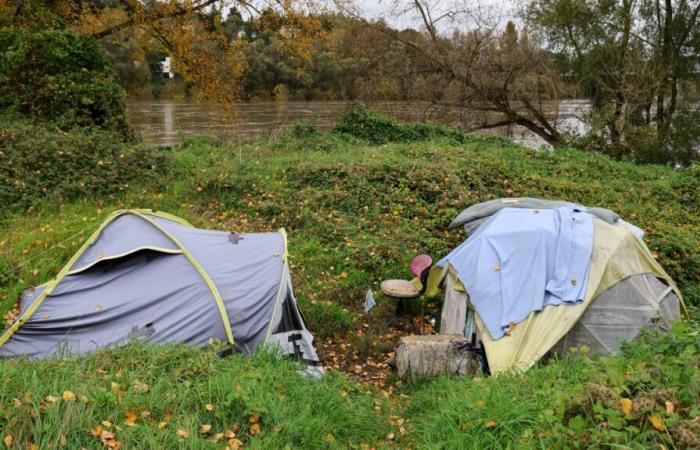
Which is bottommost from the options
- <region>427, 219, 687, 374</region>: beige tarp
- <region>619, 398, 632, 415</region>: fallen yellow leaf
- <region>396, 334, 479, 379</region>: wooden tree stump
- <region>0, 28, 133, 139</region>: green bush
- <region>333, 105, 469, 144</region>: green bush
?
<region>396, 334, 479, 379</region>: wooden tree stump

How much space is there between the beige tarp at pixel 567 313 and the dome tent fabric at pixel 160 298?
1765 mm

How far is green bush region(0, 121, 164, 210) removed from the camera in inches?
352

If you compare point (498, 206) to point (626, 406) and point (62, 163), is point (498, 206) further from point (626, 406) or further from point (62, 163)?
point (62, 163)

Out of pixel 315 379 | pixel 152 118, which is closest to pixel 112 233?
pixel 315 379

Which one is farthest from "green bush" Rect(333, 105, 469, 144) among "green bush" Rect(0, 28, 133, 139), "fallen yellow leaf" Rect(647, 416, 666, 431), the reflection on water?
"fallen yellow leaf" Rect(647, 416, 666, 431)

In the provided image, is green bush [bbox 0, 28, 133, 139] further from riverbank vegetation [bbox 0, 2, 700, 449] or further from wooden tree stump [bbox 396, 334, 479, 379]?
wooden tree stump [bbox 396, 334, 479, 379]

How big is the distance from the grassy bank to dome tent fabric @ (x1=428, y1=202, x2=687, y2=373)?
2.80 feet

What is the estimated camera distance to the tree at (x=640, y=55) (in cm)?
1770

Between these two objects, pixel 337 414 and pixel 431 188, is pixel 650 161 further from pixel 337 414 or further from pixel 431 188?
pixel 337 414

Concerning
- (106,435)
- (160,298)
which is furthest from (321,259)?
(106,435)

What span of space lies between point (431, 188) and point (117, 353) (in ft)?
Answer: 22.3

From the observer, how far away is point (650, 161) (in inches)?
701

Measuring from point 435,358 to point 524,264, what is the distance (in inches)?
54.6

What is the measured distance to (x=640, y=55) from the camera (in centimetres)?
1792
